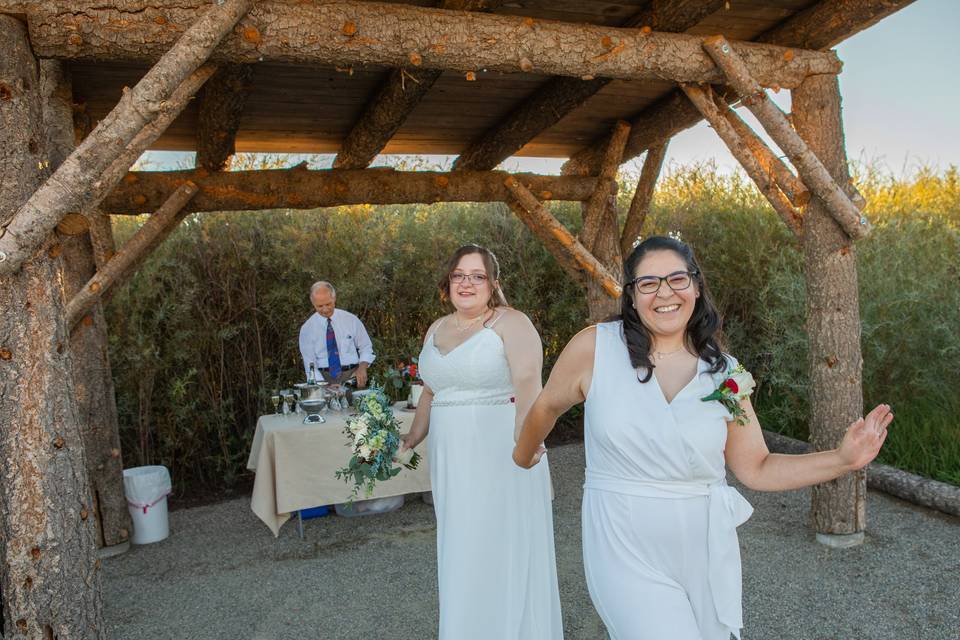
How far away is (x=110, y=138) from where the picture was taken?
2.76 metres

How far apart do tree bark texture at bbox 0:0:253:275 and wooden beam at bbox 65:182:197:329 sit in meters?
1.93

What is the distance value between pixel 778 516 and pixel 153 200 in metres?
4.92

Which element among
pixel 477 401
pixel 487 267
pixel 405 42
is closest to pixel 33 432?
pixel 477 401

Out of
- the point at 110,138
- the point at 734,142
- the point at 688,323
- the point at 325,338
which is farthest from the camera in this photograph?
the point at 325,338

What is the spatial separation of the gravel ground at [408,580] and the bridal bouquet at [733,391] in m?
1.21

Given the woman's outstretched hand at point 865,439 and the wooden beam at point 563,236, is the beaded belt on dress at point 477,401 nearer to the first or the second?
the woman's outstretched hand at point 865,439

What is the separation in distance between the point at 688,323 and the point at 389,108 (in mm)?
3189

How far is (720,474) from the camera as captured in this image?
194cm

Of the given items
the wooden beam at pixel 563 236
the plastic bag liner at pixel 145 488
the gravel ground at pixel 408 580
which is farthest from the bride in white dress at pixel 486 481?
the wooden beam at pixel 563 236

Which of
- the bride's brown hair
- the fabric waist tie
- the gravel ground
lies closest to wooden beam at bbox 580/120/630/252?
the gravel ground

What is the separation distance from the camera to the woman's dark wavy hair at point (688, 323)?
1979 mm

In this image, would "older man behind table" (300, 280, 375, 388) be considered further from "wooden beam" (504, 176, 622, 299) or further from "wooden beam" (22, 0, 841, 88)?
"wooden beam" (22, 0, 841, 88)

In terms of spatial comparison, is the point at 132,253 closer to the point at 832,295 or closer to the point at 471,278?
the point at 471,278

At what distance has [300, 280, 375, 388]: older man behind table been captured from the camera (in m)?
6.08
